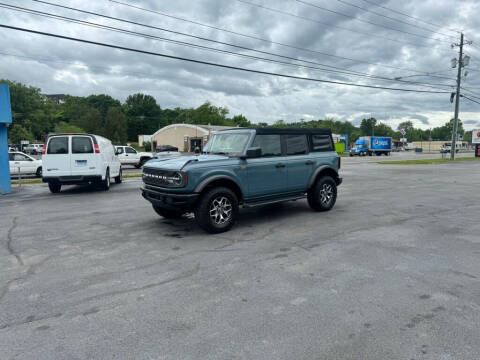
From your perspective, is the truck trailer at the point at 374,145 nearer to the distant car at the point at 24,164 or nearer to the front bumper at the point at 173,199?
the distant car at the point at 24,164

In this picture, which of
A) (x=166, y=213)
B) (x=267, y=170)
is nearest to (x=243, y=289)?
(x=267, y=170)

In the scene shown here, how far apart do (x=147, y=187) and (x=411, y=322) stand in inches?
195

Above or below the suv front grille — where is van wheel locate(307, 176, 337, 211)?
below

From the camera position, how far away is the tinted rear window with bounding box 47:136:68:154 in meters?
11.2

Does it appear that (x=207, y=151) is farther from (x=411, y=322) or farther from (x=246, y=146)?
(x=411, y=322)

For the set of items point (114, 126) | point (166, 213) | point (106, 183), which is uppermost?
point (114, 126)

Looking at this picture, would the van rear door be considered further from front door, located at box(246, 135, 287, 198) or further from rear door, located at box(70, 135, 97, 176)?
front door, located at box(246, 135, 287, 198)

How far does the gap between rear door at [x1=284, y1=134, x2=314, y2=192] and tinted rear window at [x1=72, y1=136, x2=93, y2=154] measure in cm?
772

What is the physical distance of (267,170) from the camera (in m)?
6.67

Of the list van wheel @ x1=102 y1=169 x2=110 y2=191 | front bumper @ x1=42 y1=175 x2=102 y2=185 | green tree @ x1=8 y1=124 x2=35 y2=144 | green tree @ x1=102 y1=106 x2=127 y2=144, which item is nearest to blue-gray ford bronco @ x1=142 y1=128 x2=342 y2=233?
front bumper @ x1=42 y1=175 x2=102 y2=185

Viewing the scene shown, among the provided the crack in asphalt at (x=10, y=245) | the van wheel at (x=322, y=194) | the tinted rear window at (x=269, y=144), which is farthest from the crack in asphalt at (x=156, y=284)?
the van wheel at (x=322, y=194)

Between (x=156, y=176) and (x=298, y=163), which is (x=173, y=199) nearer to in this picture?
(x=156, y=176)

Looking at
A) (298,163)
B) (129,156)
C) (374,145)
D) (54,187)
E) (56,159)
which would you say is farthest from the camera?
(374,145)

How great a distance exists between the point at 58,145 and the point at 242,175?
8.27 meters
